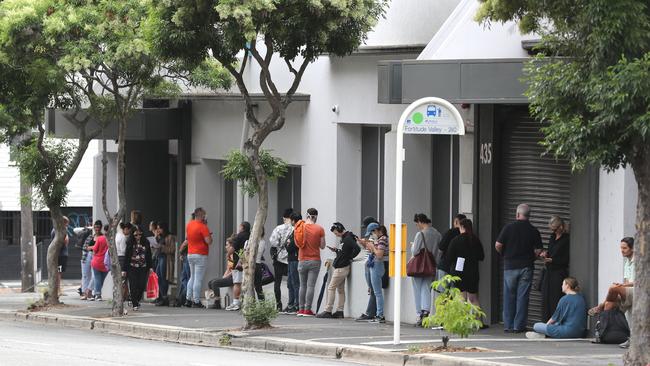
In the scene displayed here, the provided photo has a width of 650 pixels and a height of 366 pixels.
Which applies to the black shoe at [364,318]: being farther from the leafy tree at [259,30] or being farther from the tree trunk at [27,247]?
the tree trunk at [27,247]

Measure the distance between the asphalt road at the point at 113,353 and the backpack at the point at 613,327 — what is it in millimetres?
3371

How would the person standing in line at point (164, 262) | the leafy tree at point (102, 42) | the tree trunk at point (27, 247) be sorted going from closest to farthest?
1. the leafy tree at point (102, 42)
2. the person standing in line at point (164, 262)
3. the tree trunk at point (27, 247)

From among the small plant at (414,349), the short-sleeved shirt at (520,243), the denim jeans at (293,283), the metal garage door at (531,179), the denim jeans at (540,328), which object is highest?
the metal garage door at (531,179)

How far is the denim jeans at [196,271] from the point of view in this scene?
25.5 m

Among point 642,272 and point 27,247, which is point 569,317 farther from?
point 27,247

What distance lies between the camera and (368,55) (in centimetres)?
2236

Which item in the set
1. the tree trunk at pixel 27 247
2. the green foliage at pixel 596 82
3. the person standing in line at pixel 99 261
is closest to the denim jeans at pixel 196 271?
the person standing in line at pixel 99 261

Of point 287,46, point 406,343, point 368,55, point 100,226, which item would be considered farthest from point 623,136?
point 100,226

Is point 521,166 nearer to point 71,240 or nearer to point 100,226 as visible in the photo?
point 100,226

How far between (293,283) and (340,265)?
1.54m

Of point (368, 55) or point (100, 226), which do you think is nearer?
point (368, 55)

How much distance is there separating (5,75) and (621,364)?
13.6 meters

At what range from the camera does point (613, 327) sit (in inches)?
652

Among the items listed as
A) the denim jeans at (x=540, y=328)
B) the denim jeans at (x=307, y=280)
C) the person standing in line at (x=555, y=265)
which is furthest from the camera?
the denim jeans at (x=307, y=280)
